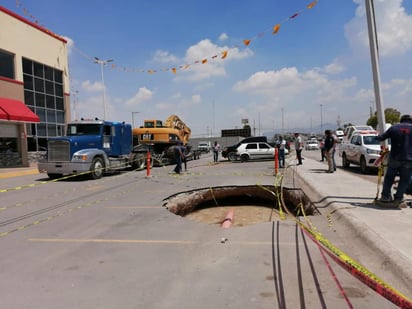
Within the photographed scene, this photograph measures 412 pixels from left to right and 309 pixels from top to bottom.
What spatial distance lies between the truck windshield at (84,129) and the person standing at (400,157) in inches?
492

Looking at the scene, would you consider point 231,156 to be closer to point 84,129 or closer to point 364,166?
point 364,166

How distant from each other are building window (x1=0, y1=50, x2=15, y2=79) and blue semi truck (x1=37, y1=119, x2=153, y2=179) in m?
11.1

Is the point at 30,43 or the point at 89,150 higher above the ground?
the point at 30,43

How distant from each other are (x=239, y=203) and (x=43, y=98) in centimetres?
A: 2157

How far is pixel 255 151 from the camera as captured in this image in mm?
24406

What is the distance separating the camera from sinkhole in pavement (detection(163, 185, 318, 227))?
923cm

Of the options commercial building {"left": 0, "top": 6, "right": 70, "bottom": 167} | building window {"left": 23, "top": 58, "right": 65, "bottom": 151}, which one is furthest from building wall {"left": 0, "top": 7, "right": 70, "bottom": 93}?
building window {"left": 23, "top": 58, "right": 65, "bottom": 151}

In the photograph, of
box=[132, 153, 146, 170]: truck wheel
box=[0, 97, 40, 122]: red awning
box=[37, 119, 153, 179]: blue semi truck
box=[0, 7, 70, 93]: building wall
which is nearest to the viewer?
box=[37, 119, 153, 179]: blue semi truck

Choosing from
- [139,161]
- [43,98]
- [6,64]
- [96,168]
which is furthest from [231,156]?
[6,64]

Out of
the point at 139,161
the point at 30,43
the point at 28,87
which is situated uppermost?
the point at 30,43

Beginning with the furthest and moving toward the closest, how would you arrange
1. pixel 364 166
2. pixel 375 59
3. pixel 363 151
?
pixel 363 151 → pixel 364 166 → pixel 375 59

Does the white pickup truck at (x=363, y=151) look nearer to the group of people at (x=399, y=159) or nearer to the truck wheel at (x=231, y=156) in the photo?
the group of people at (x=399, y=159)

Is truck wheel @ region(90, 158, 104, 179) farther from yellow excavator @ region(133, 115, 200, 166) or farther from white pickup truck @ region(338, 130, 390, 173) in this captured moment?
white pickup truck @ region(338, 130, 390, 173)

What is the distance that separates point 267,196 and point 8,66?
2143 cm
